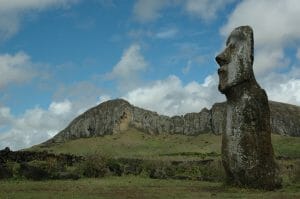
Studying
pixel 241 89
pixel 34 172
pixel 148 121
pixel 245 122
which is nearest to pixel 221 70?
pixel 241 89

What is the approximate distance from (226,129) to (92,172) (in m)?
10.4

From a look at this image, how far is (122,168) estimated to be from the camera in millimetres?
31344

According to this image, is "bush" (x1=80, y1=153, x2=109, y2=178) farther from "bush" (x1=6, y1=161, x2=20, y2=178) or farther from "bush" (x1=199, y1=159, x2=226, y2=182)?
"bush" (x1=199, y1=159, x2=226, y2=182)

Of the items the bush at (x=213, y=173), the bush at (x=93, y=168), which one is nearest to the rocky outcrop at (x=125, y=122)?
the bush at (x=213, y=173)

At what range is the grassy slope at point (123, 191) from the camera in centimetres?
1917

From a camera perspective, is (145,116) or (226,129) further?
(145,116)

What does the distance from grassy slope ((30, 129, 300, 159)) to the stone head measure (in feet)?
133

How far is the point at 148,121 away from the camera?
9569 cm

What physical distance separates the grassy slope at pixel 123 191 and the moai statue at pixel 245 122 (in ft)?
2.08

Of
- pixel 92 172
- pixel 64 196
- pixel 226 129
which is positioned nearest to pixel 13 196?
pixel 64 196

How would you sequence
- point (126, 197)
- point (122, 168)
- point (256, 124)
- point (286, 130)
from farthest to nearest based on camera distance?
point (286, 130), point (122, 168), point (256, 124), point (126, 197)

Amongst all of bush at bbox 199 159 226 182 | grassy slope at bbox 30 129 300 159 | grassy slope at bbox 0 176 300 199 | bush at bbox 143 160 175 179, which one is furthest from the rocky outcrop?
grassy slope at bbox 0 176 300 199

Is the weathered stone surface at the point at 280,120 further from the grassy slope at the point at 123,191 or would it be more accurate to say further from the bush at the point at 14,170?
the grassy slope at the point at 123,191

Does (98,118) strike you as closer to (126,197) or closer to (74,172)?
(74,172)
